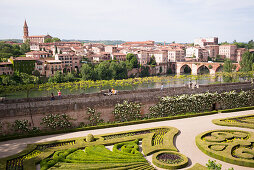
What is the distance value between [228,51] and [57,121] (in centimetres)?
9359

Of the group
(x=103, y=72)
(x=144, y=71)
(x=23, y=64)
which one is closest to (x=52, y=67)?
(x=23, y=64)

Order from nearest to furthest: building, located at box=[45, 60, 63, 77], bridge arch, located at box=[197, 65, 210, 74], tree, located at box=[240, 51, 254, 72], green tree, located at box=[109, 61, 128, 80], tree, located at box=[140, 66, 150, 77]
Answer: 1. tree, located at box=[240, 51, 254, 72]
2. green tree, located at box=[109, 61, 128, 80]
3. building, located at box=[45, 60, 63, 77]
4. tree, located at box=[140, 66, 150, 77]
5. bridge arch, located at box=[197, 65, 210, 74]

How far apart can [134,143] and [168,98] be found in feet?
22.8

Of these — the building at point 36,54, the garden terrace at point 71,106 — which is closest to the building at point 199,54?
the building at point 36,54

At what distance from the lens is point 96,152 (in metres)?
13.1

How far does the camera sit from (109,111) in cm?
1853

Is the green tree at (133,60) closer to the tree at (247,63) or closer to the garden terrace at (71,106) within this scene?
the tree at (247,63)

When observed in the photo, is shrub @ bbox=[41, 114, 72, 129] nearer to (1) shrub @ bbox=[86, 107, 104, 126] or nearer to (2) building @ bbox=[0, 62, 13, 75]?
(1) shrub @ bbox=[86, 107, 104, 126]

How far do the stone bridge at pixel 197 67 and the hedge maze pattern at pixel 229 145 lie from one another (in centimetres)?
4872

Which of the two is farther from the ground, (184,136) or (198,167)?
(184,136)

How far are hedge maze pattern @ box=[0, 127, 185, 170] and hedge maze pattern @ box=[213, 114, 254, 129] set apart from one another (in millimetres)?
4308

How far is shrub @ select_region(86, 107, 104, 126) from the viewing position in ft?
58.7

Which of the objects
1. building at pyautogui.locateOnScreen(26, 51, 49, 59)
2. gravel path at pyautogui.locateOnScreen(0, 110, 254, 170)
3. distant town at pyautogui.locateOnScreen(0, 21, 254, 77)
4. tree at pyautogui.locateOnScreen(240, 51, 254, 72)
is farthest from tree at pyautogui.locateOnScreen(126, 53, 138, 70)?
gravel path at pyautogui.locateOnScreen(0, 110, 254, 170)

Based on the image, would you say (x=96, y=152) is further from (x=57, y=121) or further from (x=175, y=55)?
(x=175, y=55)
